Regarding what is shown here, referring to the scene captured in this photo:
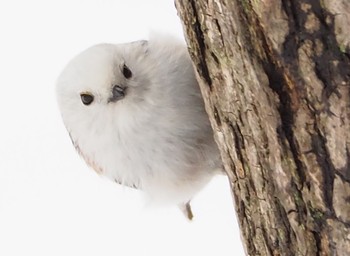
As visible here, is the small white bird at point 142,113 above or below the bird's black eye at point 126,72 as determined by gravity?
below

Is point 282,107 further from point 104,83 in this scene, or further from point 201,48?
point 104,83

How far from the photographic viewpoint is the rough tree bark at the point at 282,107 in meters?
0.90

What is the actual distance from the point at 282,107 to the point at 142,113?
1.11ft

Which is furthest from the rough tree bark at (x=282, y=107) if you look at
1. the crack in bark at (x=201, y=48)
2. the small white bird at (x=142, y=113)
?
the small white bird at (x=142, y=113)

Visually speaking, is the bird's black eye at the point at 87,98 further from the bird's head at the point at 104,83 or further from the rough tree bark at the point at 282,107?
the rough tree bark at the point at 282,107

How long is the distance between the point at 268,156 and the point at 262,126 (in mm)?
43

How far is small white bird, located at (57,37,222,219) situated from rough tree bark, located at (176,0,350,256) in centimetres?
16

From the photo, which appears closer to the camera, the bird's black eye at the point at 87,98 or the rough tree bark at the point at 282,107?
the rough tree bark at the point at 282,107

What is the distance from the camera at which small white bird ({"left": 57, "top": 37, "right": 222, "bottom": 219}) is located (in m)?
1.23

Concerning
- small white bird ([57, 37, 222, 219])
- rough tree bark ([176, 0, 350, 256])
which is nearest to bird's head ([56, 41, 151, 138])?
small white bird ([57, 37, 222, 219])

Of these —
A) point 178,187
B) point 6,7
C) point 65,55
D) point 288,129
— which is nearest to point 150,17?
point 65,55

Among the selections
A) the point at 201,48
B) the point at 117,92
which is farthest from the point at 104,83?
the point at 201,48

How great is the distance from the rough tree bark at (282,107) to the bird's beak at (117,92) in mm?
176

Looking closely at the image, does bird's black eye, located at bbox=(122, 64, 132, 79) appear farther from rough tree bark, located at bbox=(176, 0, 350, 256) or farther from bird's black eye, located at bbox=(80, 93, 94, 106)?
rough tree bark, located at bbox=(176, 0, 350, 256)
